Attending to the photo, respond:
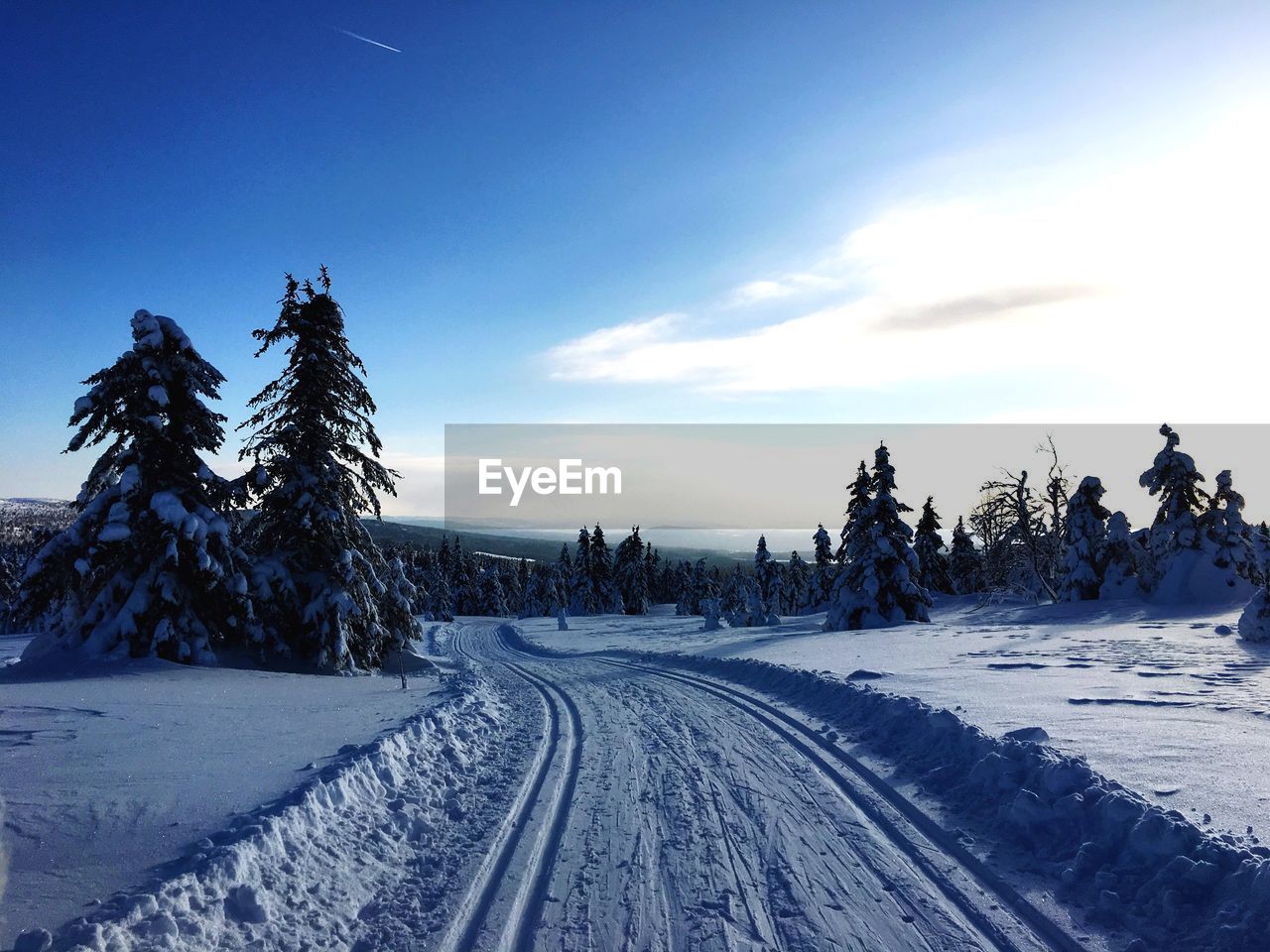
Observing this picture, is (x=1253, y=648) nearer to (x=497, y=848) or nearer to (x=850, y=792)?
(x=850, y=792)

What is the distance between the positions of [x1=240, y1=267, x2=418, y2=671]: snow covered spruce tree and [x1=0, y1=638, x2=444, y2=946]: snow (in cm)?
349

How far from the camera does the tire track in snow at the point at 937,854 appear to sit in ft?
15.3

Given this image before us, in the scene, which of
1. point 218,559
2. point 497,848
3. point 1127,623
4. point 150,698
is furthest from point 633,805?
point 1127,623

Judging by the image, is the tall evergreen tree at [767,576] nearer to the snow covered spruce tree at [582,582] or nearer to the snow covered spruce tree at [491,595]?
the snow covered spruce tree at [582,582]

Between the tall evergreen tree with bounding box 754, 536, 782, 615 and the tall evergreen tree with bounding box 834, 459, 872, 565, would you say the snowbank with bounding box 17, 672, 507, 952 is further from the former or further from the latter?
the tall evergreen tree with bounding box 754, 536, 782, 615

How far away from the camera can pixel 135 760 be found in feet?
23.4

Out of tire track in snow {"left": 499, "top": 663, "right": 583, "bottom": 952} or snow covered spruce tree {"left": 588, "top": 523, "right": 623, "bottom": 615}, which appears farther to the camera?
snow covered spruce tree {"left": 588, "top": 523, "right": 623, "bottom": 615}

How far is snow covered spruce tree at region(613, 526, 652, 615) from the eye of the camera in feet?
239

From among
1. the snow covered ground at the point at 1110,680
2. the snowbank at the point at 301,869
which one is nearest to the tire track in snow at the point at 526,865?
the snowbank at the point at 301,869

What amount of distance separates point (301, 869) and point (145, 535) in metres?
12.1

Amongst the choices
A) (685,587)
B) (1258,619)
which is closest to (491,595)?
(685,587)

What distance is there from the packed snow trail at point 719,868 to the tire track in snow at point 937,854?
19 mm

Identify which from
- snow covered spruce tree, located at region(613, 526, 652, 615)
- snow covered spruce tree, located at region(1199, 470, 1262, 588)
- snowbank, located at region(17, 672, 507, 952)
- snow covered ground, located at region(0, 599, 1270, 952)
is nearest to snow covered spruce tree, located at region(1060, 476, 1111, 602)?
snow covered spruce tree, located at region(1199, 470, 1262, 588)

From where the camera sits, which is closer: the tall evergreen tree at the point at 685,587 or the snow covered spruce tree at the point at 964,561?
the snow covered spruce tree at the point at 964,561
